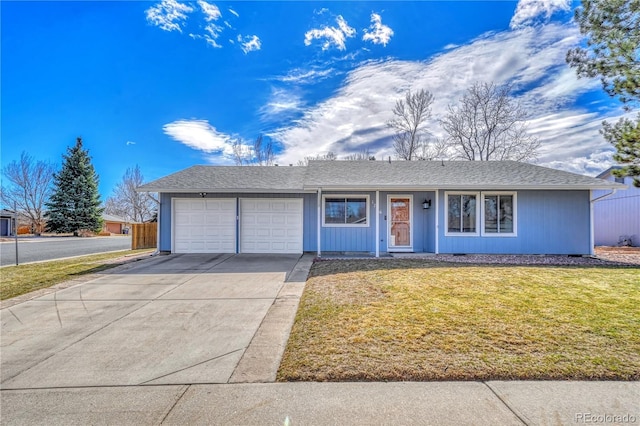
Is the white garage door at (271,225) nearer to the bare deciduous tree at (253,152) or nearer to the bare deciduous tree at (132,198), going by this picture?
the bare deciduous tree at (253,152)

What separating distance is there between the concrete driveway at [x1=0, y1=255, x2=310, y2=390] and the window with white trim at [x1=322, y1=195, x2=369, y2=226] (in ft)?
13.6

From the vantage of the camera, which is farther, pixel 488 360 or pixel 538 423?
pixel 488 360

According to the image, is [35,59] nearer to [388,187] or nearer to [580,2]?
[388,187]

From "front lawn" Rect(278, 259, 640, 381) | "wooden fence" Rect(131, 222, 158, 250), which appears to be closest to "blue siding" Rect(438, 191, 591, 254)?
"front lawn" Rect(278, 259, 640, 381)

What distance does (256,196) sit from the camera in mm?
11477

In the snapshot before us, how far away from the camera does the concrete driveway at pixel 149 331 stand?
3.08 metres

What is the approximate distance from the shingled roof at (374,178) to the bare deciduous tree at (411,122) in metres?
9.57

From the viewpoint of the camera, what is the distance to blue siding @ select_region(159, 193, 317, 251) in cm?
1141

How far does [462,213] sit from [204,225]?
9.72 meters

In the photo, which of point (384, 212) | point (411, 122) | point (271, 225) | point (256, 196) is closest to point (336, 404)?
point (384, 212)

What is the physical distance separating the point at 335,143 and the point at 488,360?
72.8ft

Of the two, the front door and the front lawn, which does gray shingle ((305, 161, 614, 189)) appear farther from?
the front lawn

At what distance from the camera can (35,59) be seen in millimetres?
12828

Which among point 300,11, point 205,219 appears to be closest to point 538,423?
point 205,219
